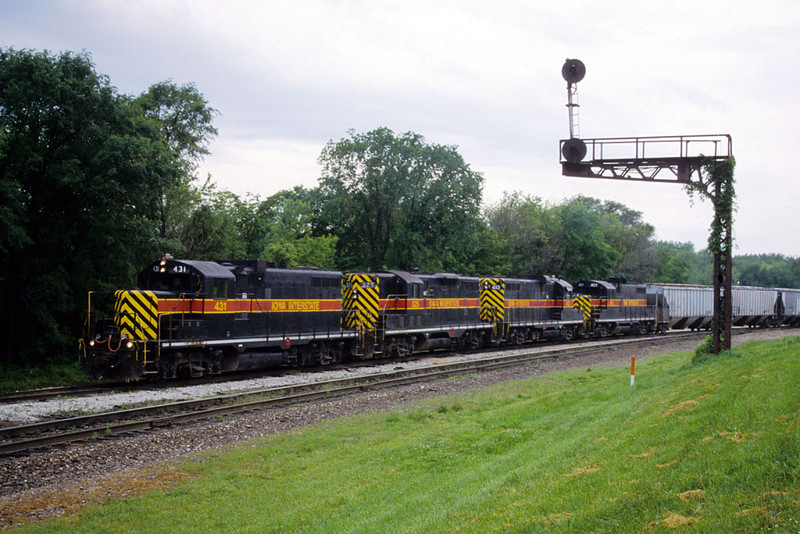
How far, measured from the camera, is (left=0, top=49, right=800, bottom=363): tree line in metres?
24.4

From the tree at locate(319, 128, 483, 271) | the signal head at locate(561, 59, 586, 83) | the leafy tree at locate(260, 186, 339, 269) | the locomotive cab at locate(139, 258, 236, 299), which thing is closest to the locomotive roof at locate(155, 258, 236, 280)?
the locomotive cab at locate(139, 258, 236, 299)

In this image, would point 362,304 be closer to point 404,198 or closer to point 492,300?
point 492,300

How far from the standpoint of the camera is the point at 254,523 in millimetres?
7828

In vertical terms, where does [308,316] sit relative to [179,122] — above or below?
below

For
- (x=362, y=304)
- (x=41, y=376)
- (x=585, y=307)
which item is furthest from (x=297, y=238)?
(x=41, y=376)

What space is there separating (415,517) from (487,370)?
55.1 ft

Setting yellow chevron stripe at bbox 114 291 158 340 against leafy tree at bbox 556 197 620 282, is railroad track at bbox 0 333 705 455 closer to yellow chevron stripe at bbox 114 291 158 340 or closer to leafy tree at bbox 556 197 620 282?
yellow chevron stripe at bbox 114 291 158 340

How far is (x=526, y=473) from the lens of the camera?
7.84 meters

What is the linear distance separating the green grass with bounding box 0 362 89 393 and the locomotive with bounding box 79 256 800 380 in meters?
2.24

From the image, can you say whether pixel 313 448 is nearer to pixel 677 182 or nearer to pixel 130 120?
pixel 677 182

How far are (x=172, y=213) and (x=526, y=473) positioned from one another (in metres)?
34.6

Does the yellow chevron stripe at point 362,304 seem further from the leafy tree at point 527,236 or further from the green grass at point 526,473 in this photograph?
the leafy tree at point 527,236

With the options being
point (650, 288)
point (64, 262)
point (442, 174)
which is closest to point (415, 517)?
point (64, 262)

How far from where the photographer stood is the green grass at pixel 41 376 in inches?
842
